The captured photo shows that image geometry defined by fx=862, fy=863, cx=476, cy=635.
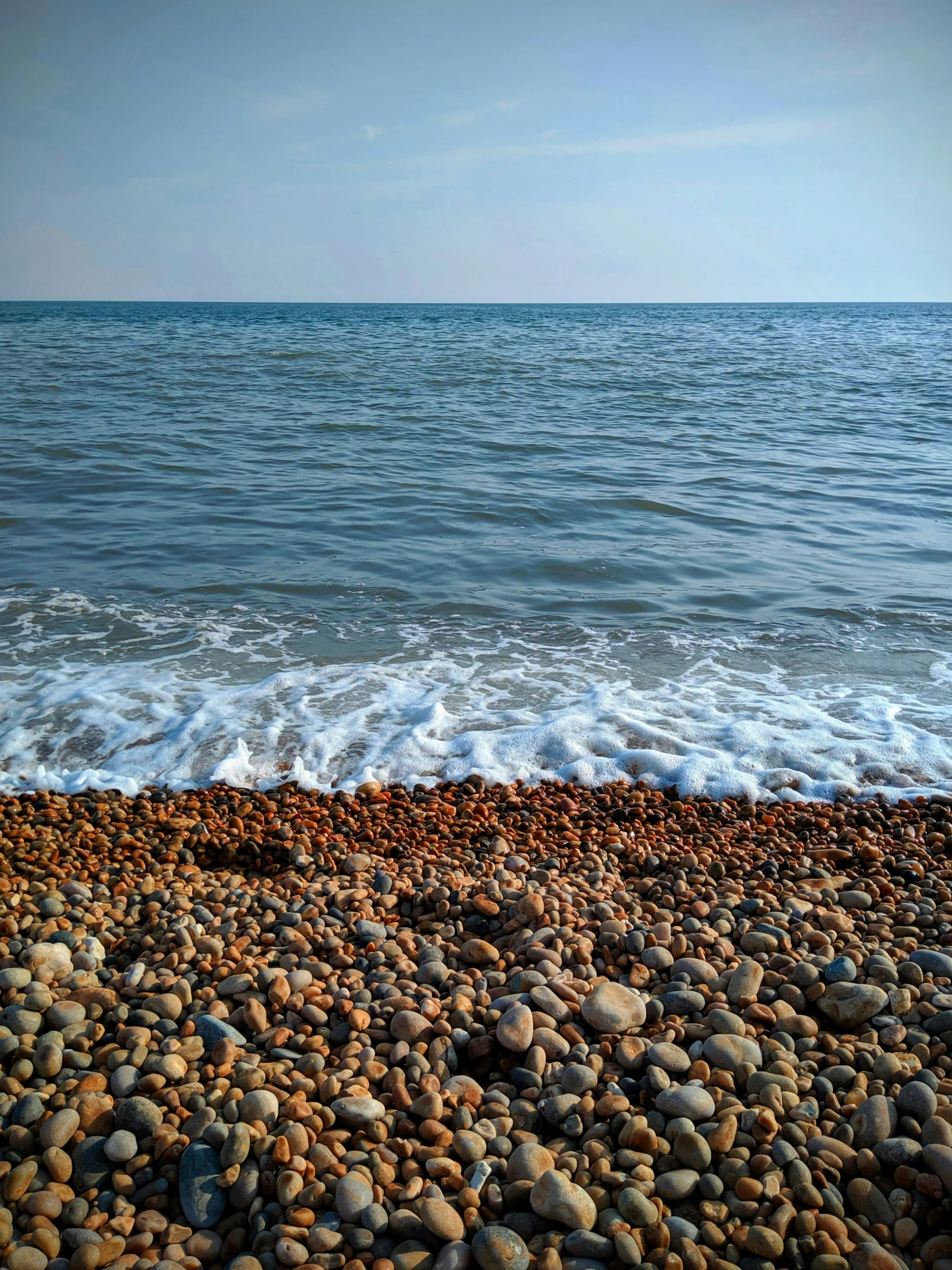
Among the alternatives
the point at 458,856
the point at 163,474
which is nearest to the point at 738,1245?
the point at 458,856

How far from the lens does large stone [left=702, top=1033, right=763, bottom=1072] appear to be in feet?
7.01

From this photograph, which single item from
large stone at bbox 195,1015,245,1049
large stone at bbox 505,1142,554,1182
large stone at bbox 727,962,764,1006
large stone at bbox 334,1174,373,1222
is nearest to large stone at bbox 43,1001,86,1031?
large stone at bbox 195,1015,245,1049

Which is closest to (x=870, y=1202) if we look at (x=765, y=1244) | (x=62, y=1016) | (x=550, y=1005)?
(x=765, y=1244)

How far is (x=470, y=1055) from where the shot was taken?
225cm

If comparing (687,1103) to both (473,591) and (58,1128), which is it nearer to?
(58,1128)

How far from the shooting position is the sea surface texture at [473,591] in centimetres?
442

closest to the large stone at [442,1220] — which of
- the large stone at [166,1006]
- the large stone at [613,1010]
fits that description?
the large stone at [613,1010]

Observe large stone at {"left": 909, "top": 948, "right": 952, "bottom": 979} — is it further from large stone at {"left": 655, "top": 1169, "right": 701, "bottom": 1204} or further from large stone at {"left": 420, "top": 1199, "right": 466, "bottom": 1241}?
large stone at {"left": 420, "top": 1199, "right": 466, "bottom": 1241}

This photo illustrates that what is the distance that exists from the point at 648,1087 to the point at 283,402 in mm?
14924

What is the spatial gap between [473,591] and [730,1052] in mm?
4891

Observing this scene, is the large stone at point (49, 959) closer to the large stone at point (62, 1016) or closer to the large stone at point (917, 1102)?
the large stone at point (62, 1016)

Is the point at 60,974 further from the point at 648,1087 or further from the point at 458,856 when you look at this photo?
the point at 648,1087

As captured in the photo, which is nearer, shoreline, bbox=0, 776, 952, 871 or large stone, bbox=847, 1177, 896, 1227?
large stone, bbox=847, 1177, 896, 1227

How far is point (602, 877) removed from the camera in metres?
3.15
